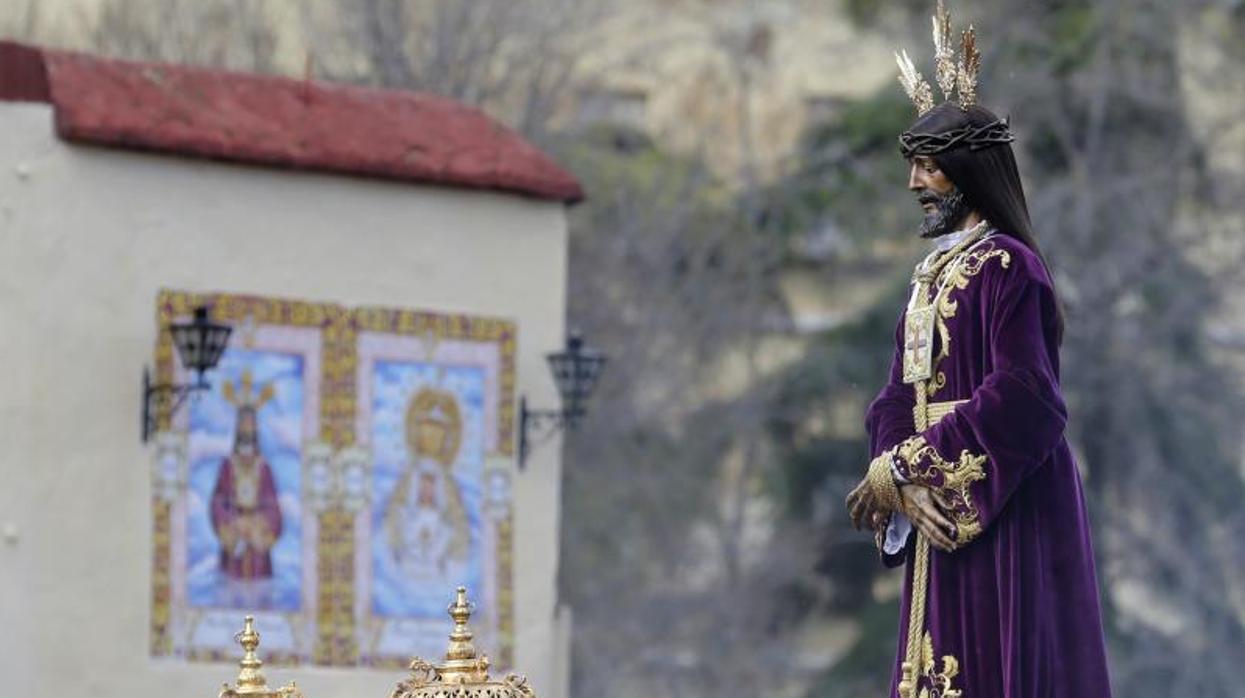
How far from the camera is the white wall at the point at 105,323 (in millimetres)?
14523

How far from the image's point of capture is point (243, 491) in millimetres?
15141

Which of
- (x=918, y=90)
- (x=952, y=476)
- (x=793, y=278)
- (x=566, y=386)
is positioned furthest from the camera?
(x=793, y=278)

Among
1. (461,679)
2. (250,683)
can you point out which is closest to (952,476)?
(461,679)

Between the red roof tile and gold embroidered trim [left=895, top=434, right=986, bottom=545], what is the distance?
627 centimetres

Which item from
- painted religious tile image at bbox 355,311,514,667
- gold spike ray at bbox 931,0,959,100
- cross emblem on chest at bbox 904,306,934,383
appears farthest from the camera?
painted religious tile image at bbox 355,311,514,667

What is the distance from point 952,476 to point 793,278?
929 inches

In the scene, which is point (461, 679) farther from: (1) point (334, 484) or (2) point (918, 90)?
(1) point (334, 484)

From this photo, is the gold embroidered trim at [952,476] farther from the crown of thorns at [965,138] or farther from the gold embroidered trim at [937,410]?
the crown of thorns at [965,138]

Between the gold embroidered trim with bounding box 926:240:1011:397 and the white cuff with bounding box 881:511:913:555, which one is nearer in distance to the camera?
the gold embroidered trim with bounding box 926:240:1011:397

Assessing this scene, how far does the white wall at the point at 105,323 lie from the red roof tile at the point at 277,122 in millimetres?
122

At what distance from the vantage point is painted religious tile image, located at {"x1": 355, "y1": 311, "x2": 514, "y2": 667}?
15516 mm

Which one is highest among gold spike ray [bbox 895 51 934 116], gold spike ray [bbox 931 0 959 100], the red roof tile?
the red roof tile

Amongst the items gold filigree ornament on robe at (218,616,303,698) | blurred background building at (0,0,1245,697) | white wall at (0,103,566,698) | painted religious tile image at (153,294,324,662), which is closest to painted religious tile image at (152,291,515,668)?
painted religious tile image at (153,294,324,662)

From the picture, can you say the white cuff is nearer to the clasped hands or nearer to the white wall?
the clasped hands
